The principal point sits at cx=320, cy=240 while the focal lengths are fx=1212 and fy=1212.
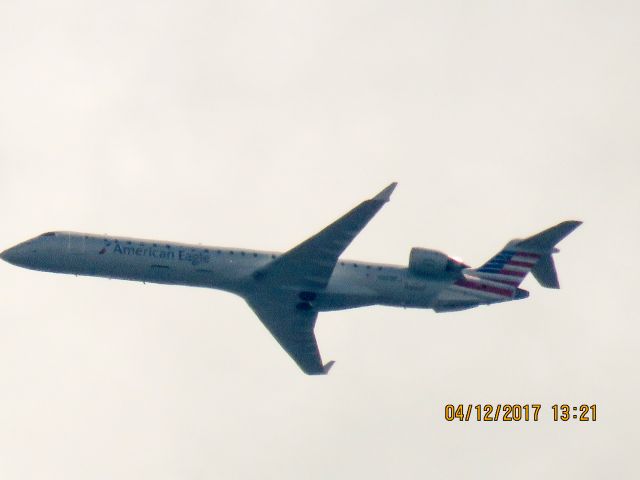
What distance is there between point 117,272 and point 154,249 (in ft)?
4.71

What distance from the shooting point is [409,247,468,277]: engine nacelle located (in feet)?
131

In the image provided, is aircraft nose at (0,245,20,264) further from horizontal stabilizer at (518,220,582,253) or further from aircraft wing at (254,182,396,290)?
horizontal stabilizer at (518,220,582,253)

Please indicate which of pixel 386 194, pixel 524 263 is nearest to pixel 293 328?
pixel 386 194

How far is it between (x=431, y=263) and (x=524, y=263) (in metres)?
3.77

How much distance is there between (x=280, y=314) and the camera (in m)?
42.0

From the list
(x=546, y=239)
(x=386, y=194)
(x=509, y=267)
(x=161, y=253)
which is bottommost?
(x=509, y=267)

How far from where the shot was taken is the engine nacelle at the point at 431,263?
3997cm

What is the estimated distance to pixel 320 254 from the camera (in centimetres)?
3897

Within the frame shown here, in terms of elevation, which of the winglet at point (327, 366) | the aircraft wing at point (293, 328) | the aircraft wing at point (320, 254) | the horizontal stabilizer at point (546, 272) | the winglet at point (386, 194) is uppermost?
the winglet at point (386, 194)

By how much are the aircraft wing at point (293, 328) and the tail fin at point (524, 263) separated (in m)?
6.16

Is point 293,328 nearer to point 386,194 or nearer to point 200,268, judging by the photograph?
point 200,268

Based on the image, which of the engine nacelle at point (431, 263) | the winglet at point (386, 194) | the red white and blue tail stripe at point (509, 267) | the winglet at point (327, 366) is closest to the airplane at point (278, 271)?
the engine nacelle at point (431, 263)

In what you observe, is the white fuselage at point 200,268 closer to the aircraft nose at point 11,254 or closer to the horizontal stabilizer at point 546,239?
the aircraft nose at point 11,254

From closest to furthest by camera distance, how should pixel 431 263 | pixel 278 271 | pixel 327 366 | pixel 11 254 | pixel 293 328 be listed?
pixel 278 271, pixel 431 263, pixel 11 254, pixel 293 328, pixel 327 366
